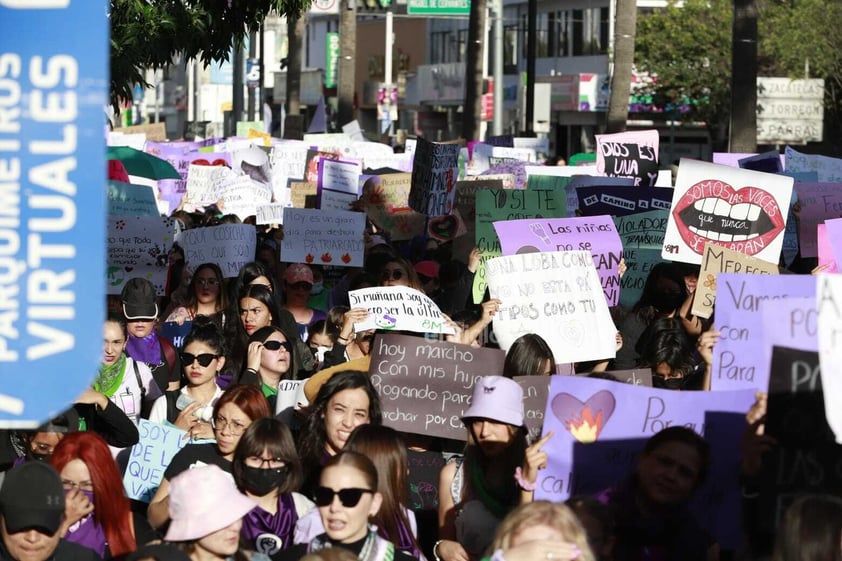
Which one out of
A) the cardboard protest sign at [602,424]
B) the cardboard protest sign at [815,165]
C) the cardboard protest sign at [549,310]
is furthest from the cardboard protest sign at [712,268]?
the cardboard protest sign at [815,165]

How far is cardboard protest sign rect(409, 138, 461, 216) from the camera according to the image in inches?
539

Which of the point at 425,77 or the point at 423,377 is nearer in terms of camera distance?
the point at 423,377

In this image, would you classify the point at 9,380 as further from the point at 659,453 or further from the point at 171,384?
the point at 171,384

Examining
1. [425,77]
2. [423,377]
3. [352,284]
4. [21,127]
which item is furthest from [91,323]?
[425,77]

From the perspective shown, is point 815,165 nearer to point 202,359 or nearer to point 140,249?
point 140,249

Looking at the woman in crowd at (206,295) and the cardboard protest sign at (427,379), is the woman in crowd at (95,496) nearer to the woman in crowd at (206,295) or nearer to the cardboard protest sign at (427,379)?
the cardboard protest sign at (427,379)

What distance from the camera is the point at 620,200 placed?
1246 cm

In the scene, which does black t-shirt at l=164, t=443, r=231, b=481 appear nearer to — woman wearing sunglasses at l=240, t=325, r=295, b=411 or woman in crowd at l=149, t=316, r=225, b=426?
woman in crowd at l=149, t=316, r=225, b=426

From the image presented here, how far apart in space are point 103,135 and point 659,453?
2479 millimetres

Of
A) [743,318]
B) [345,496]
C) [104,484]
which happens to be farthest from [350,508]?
[743,318]

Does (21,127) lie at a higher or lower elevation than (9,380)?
higher

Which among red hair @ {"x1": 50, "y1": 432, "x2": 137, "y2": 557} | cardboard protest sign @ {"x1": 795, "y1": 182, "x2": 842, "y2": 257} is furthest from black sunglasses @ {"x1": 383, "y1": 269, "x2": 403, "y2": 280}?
red hair @ {"x1": 50, "y1": 432, "x2": 137, "y2": 557}

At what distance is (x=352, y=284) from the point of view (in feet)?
32.7

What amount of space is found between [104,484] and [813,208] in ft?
24.9
